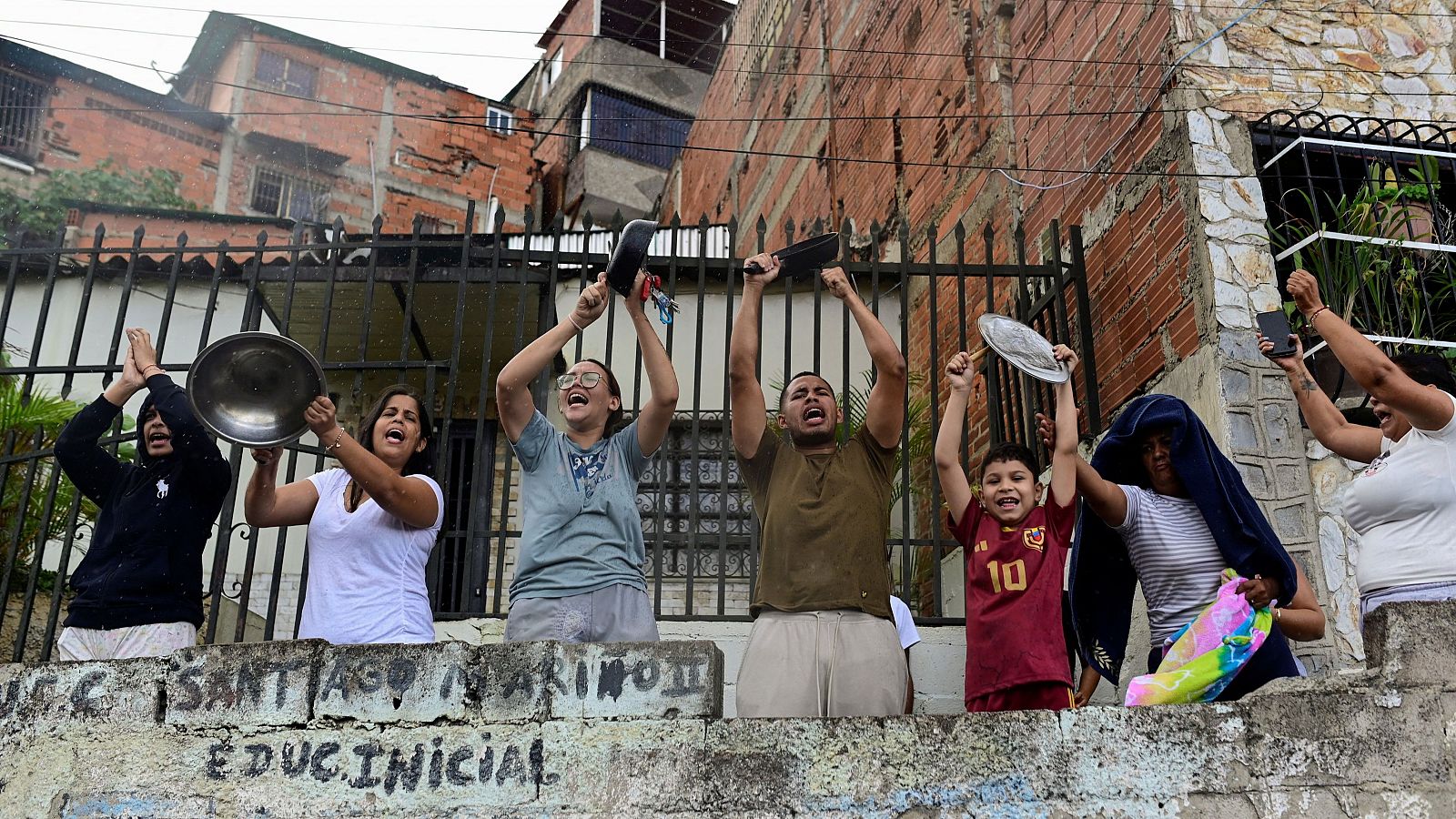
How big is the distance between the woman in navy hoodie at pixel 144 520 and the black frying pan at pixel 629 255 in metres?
1.45

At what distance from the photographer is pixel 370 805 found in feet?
9.52

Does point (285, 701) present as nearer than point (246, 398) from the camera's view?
Yes

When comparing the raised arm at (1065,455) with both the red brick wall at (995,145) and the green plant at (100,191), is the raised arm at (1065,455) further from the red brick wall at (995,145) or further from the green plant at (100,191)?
the green plant at (100,191)

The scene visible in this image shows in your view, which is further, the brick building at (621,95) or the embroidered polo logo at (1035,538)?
the brick building at (621,95)

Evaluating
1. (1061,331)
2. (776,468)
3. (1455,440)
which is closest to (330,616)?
(776,468)

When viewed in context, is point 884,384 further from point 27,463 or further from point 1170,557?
point 27,463

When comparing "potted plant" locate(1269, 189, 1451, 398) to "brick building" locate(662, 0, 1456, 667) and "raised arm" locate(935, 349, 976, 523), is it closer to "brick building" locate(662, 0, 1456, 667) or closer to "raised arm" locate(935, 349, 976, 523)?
"brick building" locate(662, 0, 1456, 667)

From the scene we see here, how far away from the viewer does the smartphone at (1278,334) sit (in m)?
3.88

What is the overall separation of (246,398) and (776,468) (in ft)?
5.19

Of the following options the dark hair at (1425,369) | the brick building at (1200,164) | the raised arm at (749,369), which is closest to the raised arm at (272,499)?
the raised arm at (749,369)

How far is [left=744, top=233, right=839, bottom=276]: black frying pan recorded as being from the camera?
3752 mm

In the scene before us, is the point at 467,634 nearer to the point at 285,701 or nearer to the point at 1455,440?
the point at 285,701

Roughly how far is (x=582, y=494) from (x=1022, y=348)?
4.96 ft

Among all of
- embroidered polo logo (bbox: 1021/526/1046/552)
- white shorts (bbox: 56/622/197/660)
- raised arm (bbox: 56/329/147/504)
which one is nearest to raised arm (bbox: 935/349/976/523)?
embroidered polo logo (bbox: 1021/526/1046/552)
